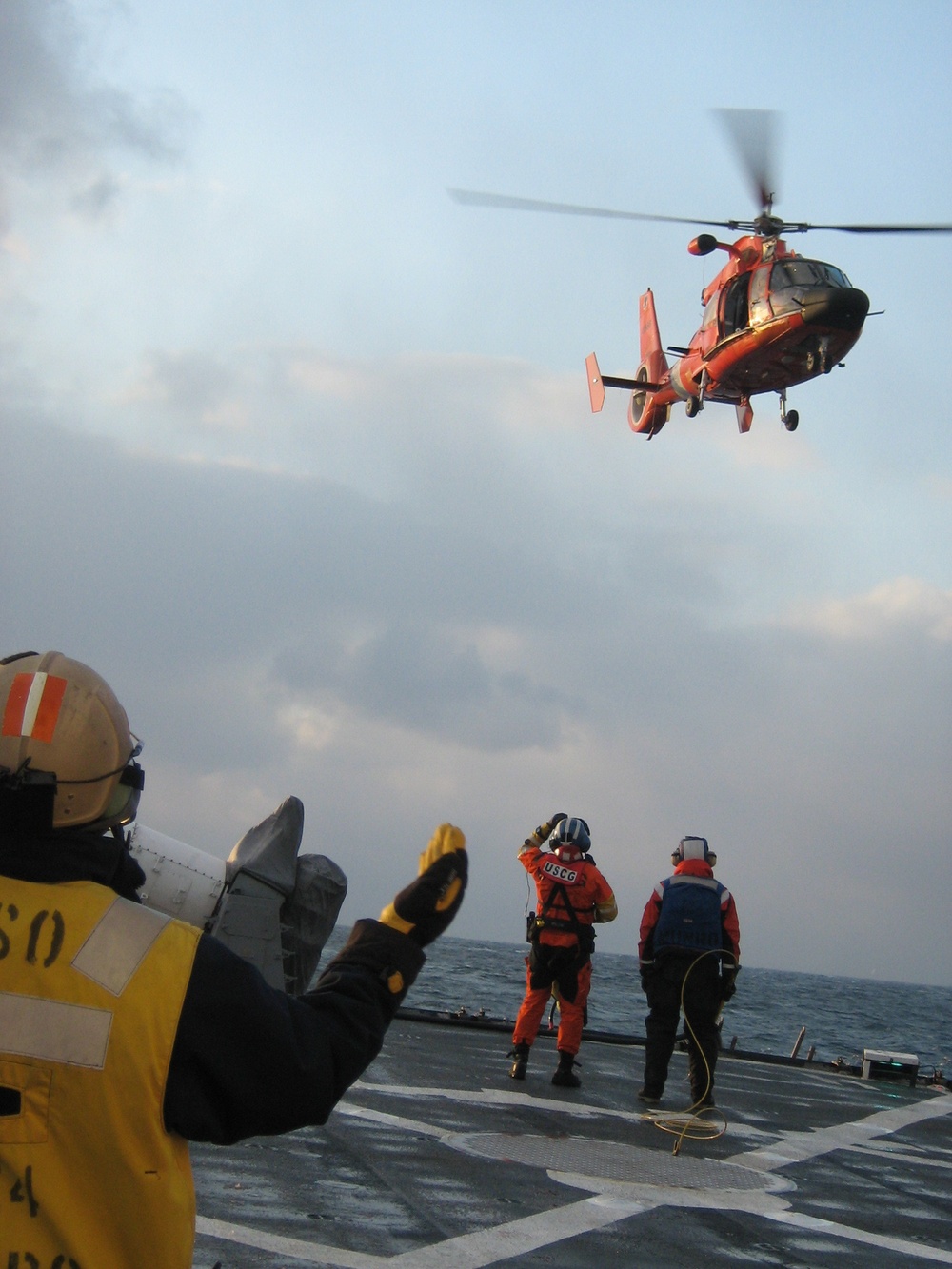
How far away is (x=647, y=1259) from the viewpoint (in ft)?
16.0

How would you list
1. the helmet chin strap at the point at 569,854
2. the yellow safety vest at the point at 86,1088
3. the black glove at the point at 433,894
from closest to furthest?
the yellow safety vest at the point at 86,1088 → the black glove at the point at 433,894 → the helmet chin strap at the point at 569,854

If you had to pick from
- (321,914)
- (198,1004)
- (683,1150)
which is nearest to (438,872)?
(198,1004)

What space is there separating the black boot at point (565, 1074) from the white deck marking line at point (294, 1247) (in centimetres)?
492

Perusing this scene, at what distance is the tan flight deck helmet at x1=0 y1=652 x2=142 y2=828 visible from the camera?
7.02 ft

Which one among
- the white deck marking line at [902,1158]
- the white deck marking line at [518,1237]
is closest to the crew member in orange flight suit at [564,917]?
the white deck marking line at [902,1158]

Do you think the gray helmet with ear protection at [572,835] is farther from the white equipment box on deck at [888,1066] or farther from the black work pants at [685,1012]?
the white equipment box on deck at [888,1066]

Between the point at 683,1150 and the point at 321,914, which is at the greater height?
the point at 321,914

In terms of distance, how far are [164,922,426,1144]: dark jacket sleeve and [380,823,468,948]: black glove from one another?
20 cm

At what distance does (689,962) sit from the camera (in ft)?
30.3

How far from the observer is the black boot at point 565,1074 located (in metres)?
9.27

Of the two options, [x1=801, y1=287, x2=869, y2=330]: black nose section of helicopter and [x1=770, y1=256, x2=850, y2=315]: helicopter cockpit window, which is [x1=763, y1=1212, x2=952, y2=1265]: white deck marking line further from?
[x1=770, y1=256, x2=850, y2=315]: helicopter cockpit window

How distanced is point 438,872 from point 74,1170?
846 millimetres

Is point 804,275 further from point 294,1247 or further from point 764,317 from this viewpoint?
point 294,1247

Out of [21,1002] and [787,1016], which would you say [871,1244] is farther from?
[787,1016]
